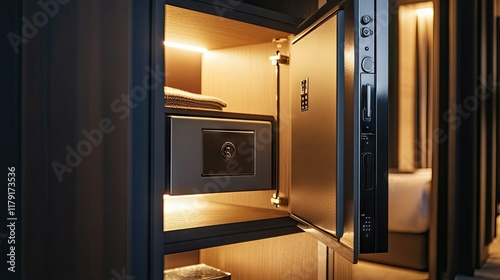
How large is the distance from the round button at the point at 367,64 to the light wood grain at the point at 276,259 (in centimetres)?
74

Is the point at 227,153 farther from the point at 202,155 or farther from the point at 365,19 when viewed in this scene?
the point at 365,19

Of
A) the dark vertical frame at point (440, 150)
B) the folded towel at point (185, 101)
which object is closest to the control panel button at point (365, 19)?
the folded towel at point (185, 101)

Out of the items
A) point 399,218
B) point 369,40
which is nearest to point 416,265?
point 399,218

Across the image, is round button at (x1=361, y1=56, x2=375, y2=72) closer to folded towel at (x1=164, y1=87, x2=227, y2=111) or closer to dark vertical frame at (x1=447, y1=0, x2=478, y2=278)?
folded towel at (x1=164, y1=87, x2=227, y2=111)

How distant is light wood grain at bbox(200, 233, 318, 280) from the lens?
4.45ft

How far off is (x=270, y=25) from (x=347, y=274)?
32.8 inches

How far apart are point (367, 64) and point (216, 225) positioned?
1.73 ft

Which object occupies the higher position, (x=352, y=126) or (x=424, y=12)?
(x=424, y=12)

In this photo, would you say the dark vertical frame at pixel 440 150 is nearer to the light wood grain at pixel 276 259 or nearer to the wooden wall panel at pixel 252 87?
the light wood grain at pixel 276 259

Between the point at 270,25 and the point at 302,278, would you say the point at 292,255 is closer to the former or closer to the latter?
the point at 302,278

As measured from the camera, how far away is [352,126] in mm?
769

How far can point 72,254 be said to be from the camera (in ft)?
2.76

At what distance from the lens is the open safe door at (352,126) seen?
2.50ft

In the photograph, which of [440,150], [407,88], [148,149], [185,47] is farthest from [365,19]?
[407,88]
